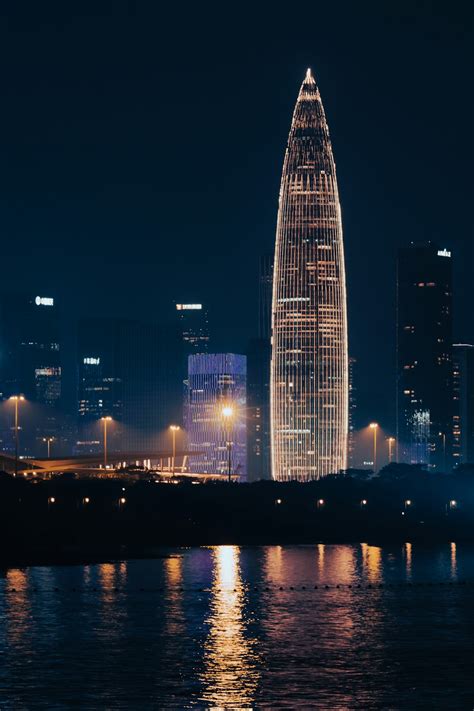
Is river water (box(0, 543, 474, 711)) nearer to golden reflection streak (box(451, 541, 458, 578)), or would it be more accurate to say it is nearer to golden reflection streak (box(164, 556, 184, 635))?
golden reflection streak (box(164, 556, 184, 635))

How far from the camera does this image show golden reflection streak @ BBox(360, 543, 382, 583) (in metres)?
152

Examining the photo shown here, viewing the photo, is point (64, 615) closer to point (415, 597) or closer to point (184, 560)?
point (415, 597)

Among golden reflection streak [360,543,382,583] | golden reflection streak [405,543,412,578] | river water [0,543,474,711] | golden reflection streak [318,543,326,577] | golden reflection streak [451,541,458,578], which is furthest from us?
golden reflection streak [405,543,412,578]

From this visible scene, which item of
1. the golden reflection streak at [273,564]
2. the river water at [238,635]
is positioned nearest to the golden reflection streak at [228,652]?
the river water at [238,635]

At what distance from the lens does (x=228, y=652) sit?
10481cm

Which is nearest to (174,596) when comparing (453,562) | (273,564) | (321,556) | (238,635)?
(238,635)

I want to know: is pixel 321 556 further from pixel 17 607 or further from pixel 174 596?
pixel 17 607

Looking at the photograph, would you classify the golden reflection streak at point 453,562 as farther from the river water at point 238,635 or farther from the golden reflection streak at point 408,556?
the golden reflection streak at point 408,556

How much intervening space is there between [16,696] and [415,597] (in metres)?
53.9

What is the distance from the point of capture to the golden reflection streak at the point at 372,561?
499ft

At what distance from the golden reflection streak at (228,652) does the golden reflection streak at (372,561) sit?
1312cm

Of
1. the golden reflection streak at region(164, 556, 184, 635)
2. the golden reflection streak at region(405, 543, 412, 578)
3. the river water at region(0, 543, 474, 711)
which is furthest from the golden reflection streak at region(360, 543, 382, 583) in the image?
the golden reflection streak at region(164, 556, 184, 635)

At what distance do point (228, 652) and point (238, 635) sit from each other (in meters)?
7.40

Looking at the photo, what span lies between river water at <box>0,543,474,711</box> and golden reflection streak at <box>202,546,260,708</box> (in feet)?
0.41
